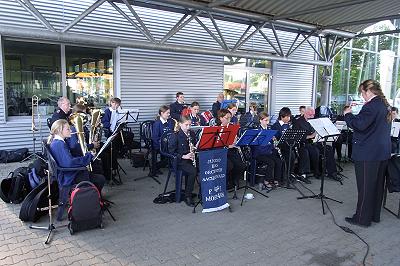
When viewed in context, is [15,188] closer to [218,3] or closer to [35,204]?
[35,204]

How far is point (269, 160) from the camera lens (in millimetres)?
6387

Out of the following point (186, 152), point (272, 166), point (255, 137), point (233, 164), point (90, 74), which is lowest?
point (272, 166)

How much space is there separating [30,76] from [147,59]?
3.13 m

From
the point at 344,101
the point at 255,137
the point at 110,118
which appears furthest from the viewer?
the point at 344,101

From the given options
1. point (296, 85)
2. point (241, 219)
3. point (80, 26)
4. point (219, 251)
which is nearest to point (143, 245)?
point (219, 251)

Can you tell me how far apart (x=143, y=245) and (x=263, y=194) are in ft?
9.01

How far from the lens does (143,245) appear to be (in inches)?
158

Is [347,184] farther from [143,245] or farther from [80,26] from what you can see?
[80,26]

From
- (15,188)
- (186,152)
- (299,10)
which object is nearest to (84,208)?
(15,188)

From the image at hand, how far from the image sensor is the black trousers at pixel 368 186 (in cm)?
461

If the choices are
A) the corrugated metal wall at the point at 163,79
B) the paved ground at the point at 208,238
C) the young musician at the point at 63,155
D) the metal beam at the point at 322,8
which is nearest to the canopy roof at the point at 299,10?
the metal beam at the point at 322,8

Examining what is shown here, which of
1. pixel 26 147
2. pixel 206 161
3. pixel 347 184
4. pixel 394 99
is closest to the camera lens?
pixel 206 161

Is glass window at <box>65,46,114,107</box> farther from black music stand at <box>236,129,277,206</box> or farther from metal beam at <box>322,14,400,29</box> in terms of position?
metal beam at <box>322,14,400,29</box>

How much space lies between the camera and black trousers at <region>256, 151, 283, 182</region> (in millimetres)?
6371
